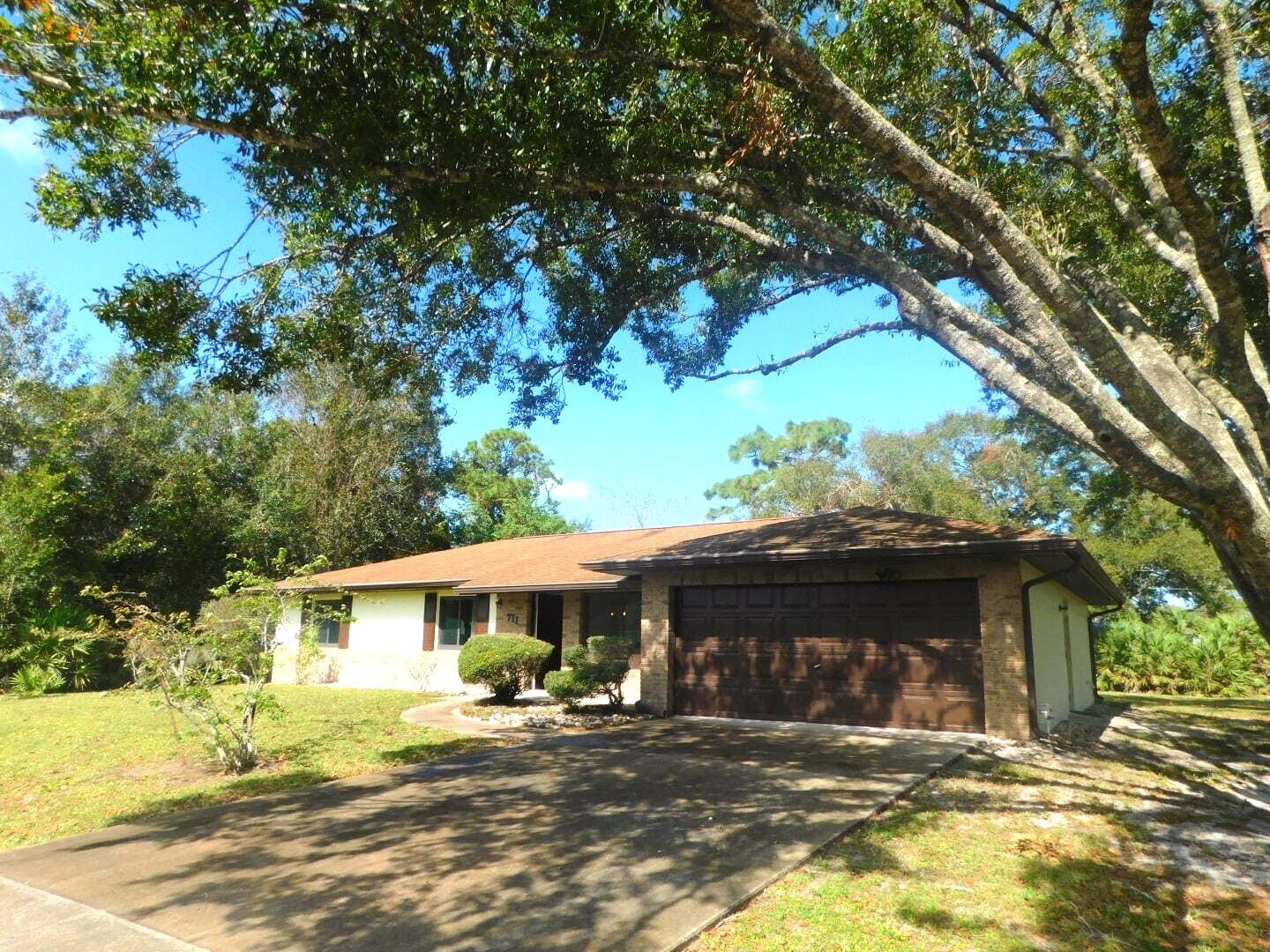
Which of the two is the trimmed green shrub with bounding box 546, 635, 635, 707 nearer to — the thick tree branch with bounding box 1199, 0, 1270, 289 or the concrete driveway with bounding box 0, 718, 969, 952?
the concrete driveway with bounding box 0, 718, 969, 952

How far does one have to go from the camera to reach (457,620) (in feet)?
65.6

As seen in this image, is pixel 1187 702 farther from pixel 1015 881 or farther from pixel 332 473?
pixel 332 473

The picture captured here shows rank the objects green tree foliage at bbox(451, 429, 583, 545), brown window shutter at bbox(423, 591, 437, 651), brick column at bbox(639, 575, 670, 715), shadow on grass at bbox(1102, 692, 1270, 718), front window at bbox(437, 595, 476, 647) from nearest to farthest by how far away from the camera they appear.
Result: 1. brick column at bbox(639, 575, 670, 715)
2. shadow on grass at bbox(1102, 692, 1270, 718)
3. front window at bbox(437, 595, 476, 647)
4. brown window shutter at bbox(423, 591, 437, 651)
5. green tree foliage at bbox(451, 429, 583, 545)

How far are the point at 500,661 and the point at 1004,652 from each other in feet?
30.1

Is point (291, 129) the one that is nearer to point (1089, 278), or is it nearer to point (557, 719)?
point (1089, 278)

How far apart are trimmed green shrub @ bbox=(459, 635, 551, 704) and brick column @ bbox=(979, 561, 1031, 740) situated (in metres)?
8.52

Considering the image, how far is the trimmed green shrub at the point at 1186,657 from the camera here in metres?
21.7

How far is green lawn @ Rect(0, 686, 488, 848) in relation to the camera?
7.49m

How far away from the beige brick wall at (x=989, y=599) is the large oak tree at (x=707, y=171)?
412cm

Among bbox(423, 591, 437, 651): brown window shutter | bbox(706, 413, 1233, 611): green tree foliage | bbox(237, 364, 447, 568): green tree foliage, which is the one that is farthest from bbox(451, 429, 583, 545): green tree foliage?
bbox(423, 591, 437, 651): brown window shutter

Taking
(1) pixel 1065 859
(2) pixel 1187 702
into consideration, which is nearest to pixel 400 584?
(1) pixel 1065 859

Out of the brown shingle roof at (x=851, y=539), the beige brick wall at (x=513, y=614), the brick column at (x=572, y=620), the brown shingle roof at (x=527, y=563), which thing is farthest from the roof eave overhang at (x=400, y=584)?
the brown shingle roof at (x=851, y=539)

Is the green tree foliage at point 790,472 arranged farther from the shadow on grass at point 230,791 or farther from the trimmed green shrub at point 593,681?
the shadow on grass at point 230,791

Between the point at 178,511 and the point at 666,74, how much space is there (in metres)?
28.4
